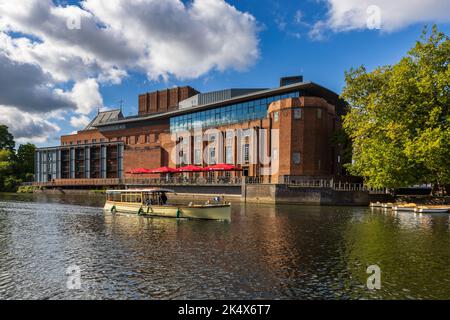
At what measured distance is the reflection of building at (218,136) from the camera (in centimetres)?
5838

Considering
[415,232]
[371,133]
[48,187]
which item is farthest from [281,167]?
[48,187]

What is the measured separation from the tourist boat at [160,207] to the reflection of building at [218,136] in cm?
2831

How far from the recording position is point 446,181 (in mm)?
42062

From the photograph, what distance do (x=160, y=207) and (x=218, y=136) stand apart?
40799mm

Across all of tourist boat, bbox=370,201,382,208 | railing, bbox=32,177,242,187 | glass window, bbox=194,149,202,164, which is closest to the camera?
tourist boat, bbox=370,201,382,208

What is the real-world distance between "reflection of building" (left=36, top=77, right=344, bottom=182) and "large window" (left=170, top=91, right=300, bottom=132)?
0.13m

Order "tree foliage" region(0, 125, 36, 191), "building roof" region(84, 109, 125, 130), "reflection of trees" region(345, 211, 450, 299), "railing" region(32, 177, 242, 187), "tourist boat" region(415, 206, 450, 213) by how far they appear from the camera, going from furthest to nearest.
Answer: "building roof" region(84, 109, 125, 130) < "tree foliage" region(0, 125, 36, 191) < "railing" region(32, 177, 242, 187) < "tourist boat" region(415, 206, 450, 213) < "reflection of trees" region(345, 211, 450, 299)

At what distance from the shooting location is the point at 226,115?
7475 centimetres

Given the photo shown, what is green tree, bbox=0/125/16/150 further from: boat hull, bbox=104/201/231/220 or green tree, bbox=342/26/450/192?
green tree, bbox=342/26/450/192

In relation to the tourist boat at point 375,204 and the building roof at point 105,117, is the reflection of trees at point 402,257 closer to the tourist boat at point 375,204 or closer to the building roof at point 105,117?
the tourist boat at point 375,204

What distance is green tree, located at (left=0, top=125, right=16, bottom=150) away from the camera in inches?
4713

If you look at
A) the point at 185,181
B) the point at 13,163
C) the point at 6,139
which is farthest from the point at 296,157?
the point at 6,139

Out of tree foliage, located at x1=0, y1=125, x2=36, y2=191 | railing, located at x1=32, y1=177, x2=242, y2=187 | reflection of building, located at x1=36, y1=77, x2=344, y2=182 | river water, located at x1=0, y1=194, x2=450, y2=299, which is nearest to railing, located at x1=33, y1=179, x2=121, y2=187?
railing, located at x1=32, y1=177, x2=242, y2=187

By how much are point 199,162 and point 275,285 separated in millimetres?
63788
